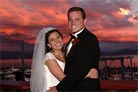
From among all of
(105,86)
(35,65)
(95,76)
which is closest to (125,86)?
(105,86)

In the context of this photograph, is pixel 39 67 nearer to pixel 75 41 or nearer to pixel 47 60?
pixel 47 60

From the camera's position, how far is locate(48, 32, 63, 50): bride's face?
107 inches

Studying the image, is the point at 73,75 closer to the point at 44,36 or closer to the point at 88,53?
the point at 88,53

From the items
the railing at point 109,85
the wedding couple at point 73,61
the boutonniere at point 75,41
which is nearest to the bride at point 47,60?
the wedding couple at point 73,61

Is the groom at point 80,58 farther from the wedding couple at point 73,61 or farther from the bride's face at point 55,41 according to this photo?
the bride's face at point 55,41

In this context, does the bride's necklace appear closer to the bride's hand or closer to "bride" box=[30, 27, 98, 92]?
"bride" box=[30, 27, 98, 92]

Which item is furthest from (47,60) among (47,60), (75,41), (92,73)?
(92,73)

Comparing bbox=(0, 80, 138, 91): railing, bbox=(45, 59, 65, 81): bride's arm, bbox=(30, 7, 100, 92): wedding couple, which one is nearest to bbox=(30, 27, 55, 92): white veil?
bbox=(30, 7, 100, 92): wedding couple

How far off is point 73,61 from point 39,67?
522 mm

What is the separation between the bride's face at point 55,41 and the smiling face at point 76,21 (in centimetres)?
34

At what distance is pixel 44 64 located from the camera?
2695mm

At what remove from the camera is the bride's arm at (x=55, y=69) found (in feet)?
8.21

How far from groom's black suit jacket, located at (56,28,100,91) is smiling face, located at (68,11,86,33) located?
0.36 ft

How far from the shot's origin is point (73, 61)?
7.43 ft
